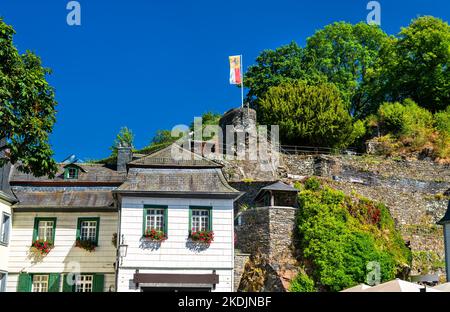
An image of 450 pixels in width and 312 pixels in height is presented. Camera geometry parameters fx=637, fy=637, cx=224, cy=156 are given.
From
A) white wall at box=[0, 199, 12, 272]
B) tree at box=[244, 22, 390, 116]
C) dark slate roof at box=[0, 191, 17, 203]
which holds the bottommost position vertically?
white wall at box=[0, 199, 12, 272]

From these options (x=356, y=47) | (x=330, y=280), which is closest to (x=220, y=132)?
(x=330, y=280)

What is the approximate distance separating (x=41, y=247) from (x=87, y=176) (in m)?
4.07

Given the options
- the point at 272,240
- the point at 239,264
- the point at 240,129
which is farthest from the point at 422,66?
the point at 239,264

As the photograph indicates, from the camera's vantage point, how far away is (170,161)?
25969mm

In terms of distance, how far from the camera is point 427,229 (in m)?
34.3

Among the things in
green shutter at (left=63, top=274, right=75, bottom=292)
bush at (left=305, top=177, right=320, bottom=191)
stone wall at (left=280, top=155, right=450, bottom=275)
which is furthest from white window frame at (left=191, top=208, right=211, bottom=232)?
stone wall at (left=280, top=155, right=450, bottom=275)

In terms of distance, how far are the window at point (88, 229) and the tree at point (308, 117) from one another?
20.3m

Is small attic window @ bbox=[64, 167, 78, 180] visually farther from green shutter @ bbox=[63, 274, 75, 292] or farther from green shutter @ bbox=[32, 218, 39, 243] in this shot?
green shutter @ bbox=[63, 274, 75, 292]

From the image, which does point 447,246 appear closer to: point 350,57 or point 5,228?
point 5,228

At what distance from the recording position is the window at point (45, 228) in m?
26.0

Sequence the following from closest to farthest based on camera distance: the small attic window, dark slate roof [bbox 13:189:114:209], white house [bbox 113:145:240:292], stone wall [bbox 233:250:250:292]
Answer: white house [bbox 113:145:240:292], dark slate roof [bbox 13:189:114:209], stone wall [bbox 233:250:250:292], the small attic window

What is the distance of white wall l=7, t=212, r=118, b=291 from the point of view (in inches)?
1002

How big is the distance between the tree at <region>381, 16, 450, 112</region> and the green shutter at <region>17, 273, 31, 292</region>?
35646 mm
